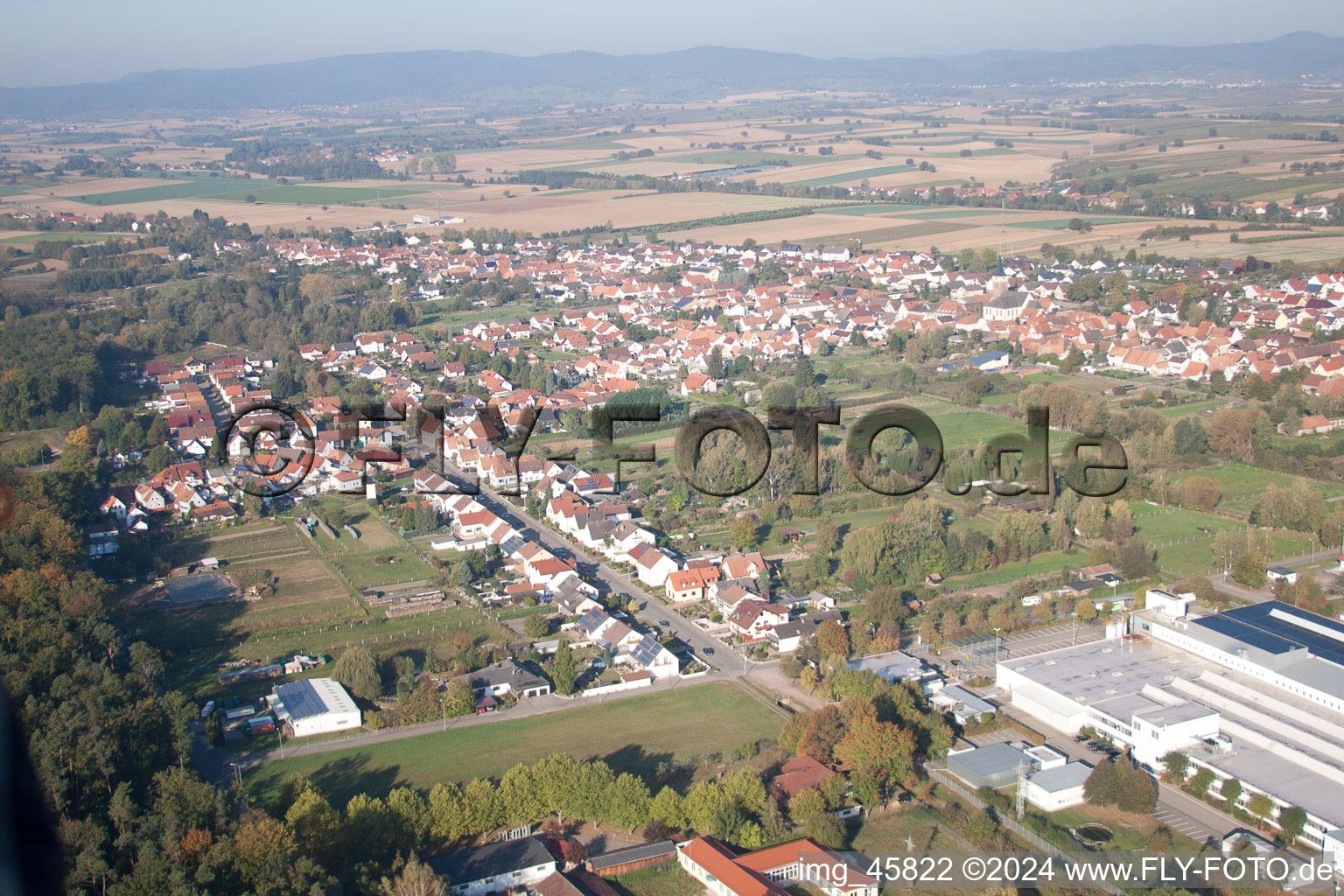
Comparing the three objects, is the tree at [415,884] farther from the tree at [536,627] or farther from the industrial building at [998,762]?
the tree at [536,627]

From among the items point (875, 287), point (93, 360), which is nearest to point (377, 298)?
point (93, 360)

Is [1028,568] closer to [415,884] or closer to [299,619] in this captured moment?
[299,619]

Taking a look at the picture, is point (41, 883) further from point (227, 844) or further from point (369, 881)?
point (369, 881)

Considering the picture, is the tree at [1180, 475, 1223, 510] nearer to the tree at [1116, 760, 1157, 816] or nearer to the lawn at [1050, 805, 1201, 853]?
the tree at [1116, 760, 1157, 816]

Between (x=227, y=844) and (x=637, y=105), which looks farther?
(x=637, y=105)

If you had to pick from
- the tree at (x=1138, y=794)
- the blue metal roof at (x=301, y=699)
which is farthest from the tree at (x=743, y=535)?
the tree at (x=1138, y=794)

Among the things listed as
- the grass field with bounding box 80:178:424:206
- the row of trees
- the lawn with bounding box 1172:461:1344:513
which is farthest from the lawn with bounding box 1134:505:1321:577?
the grass field with bounding box 80:178:424:206
